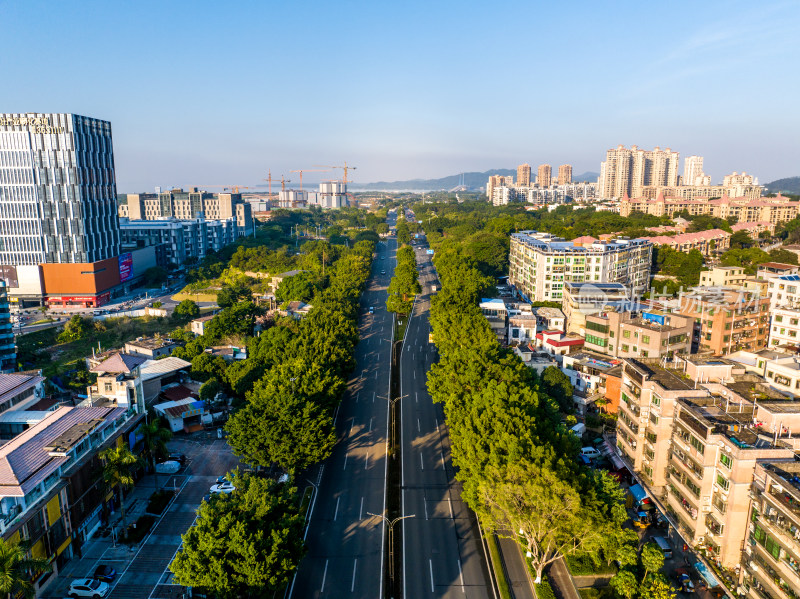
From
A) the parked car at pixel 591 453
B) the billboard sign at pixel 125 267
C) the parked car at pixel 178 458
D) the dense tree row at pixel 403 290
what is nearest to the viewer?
the parked car at pixel 178 458

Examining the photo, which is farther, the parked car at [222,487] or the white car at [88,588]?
the parked car at [222,487]

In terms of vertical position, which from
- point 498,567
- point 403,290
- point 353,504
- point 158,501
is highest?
point 403,290

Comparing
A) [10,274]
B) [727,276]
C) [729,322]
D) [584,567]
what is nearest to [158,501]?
[584,567]

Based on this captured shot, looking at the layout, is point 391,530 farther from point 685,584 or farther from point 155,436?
point 155,436

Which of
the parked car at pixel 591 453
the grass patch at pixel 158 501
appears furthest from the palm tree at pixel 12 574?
the parked car at pixel 591 453

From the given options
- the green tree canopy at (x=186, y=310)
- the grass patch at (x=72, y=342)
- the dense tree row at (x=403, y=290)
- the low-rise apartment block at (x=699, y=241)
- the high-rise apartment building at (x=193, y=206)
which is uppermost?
the high-rise apartment building at (x=193, y=206)

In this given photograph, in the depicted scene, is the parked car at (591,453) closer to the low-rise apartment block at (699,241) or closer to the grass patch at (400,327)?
the grass patch at (400,327)

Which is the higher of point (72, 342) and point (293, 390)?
point (293, 390)
